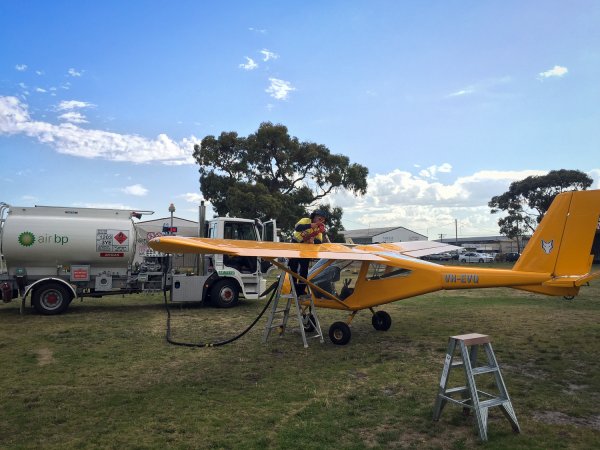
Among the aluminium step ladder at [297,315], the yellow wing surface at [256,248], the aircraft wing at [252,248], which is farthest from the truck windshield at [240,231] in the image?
the aircraft wing at [252,248]

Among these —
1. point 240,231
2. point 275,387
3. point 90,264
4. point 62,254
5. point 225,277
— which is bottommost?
point 275,387

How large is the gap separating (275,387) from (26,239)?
29.9 ft

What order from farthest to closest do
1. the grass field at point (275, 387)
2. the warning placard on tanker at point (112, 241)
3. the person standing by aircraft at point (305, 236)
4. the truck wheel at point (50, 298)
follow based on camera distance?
the warning placard on tanker at point (112, 241) < the truck wheel at point (50, 298) < the person standing by aircraft at point (305, 236) < the grass field at point (275, 387)

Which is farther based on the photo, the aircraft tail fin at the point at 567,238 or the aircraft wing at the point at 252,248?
the aircraft tail fin at the point at 567,238

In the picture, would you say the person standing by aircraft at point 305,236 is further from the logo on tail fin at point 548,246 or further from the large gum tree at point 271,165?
the large gum tree at point 271,165

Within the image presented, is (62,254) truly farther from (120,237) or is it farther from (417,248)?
(417,248)

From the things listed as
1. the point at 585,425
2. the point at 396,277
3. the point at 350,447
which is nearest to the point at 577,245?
the point at 396,277

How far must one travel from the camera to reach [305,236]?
9047mm

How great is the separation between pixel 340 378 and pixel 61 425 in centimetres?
350

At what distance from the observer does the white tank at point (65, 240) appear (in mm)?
11273

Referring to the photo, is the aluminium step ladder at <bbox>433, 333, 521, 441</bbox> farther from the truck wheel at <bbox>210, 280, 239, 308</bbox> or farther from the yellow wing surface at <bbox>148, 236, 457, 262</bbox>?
the truck wheel at <bbox>210, 280, 239, 308</bbox>

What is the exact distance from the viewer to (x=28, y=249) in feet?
37.0

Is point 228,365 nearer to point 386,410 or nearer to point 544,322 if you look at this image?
point 386,410

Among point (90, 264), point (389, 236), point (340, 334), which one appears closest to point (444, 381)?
point (340, 334)
